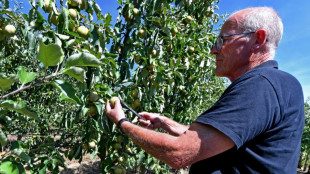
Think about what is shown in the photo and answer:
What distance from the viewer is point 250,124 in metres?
1.01

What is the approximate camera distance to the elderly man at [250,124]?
1026 mm

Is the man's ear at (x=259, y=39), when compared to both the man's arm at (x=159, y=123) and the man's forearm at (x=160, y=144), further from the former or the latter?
the man's arm at (x=159, y=123)

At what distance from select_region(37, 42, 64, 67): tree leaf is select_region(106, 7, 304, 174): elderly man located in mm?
583

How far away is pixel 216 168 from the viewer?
1.19 metres

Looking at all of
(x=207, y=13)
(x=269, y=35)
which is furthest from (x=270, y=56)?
(x=207, y=13)

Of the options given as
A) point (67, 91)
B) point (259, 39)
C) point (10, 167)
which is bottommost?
point (10, 167)

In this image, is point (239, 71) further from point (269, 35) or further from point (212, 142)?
point (212, 142)

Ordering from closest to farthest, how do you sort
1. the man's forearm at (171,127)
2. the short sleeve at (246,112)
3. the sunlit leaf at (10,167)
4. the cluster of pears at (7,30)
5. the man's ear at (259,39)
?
the short sleeve at (246,112) < the sunlit leaf at (10,167) < the man's ear at (259,39) < the cluster of pears at (7,30) < the man's forearm at (171,127)

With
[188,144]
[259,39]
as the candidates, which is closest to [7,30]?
[188,144]

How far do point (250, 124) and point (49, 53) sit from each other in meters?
0.90

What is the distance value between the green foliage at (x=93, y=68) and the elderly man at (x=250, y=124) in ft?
1.64

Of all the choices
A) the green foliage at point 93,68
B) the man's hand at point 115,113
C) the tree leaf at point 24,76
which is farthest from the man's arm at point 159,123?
the tree leaf at point 24,76

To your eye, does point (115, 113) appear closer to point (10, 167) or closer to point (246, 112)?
point (10, 167)

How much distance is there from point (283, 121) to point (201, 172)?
19.0 inches
